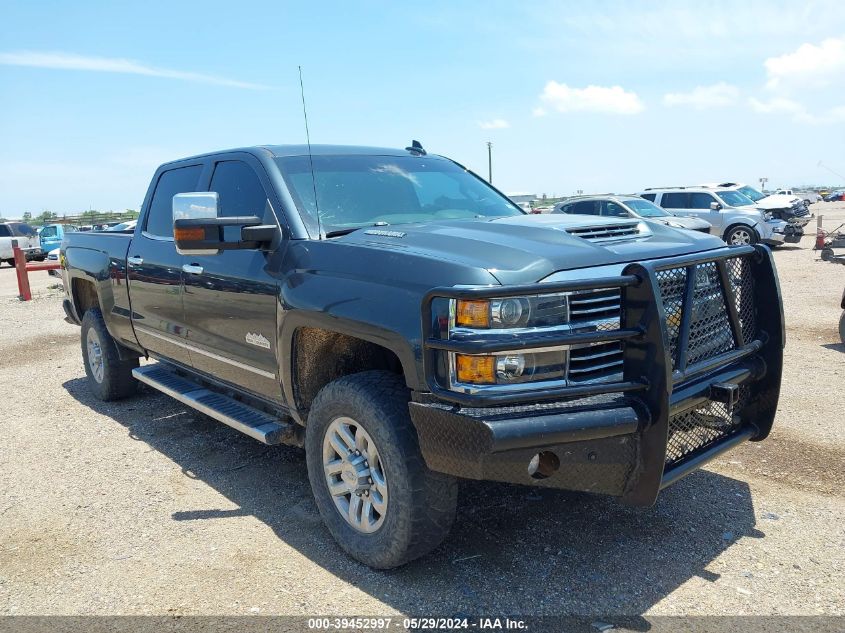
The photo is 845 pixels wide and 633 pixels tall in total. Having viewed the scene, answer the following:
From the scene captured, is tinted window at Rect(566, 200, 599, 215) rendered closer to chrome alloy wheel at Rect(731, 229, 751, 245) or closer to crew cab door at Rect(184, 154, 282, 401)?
chrome alloy wheel at Rect(731, 229, 751, 245)

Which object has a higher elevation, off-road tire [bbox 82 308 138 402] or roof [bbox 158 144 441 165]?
roof [bbox 158 144 441 165]

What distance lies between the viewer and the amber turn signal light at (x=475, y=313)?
8.95 feet

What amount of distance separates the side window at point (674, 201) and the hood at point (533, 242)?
1636cm

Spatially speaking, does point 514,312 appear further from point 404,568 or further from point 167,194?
point 167,194

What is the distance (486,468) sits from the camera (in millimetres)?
2719

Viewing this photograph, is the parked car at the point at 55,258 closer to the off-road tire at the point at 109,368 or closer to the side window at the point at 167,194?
the off-road tire at the point at 109,368

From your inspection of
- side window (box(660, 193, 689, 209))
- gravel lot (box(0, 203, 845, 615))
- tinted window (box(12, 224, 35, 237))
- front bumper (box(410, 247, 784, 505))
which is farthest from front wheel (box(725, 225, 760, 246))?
tinted window (box(12, 224, 35, 237))

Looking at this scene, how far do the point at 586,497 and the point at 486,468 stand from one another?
5.19 feet

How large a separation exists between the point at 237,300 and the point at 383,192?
1054 millimetres

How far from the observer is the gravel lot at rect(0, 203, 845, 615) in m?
3.09

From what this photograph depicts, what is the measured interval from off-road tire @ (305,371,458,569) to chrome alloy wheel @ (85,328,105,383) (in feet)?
12.7

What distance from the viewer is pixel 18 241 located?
82.1 ft


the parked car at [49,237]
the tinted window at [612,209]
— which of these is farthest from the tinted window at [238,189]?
the parked car at [49,237]

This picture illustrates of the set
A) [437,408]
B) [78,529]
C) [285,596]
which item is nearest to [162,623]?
[285,596]
